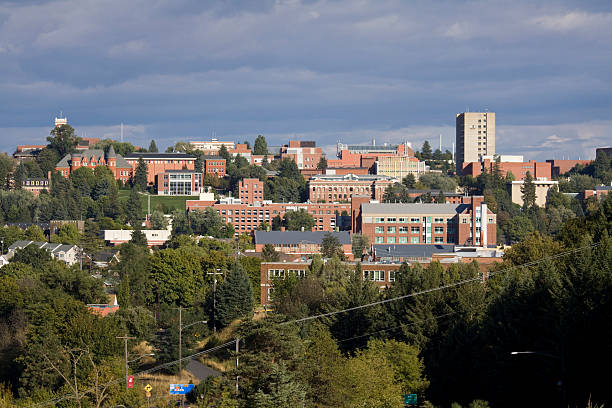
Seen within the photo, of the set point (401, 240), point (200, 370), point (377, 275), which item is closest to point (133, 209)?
point (401, 240)

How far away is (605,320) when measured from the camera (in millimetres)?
42469

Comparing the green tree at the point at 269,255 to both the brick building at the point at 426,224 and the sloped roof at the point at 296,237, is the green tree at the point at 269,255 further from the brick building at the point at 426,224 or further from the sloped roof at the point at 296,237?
the brick building at the point at 426,224

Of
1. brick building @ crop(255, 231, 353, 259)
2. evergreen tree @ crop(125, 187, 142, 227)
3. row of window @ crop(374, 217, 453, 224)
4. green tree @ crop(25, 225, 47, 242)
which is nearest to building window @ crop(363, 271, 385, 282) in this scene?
brick building @ crop(255, 231, 353, 259)

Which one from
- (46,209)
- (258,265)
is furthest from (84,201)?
(258,265)

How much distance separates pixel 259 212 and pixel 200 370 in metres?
112

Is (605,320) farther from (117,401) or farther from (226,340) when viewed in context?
(226,340)

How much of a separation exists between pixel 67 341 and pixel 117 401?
17.2 metres

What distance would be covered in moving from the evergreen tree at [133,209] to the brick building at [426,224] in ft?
147

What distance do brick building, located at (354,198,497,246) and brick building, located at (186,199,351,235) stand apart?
62.5 ft

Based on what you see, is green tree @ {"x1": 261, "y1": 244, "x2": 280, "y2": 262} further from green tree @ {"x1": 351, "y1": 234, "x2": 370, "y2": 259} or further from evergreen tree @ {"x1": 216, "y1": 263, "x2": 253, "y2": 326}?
green tree @ {"x1": 351, "y1": 234, "x2": 370, "y2": 259}

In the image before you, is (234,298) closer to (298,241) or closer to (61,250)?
(298,241)

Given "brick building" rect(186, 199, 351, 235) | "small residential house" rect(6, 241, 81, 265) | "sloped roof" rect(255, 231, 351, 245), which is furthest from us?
"brick building" rect(186, 199, 351, 235)

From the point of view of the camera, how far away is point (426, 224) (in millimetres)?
164875

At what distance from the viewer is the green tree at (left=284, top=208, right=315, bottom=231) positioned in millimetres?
173000
